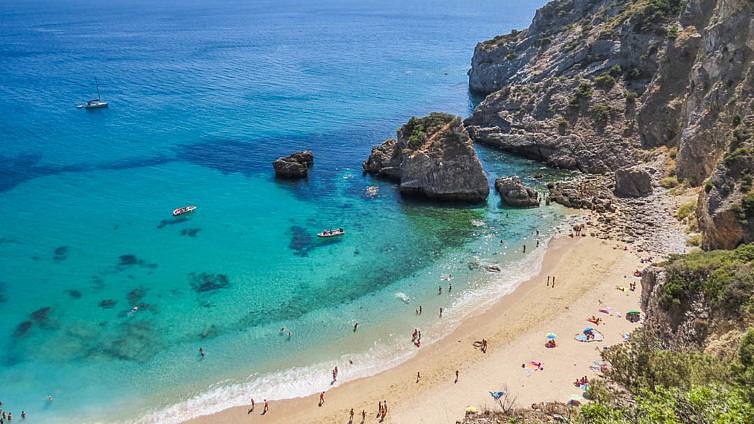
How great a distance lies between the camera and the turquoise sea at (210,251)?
36.9 meters

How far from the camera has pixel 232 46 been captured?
539 feet

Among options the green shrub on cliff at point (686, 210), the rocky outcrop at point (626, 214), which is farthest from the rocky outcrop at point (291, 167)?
the green shrub on cliff at point (686, 210)

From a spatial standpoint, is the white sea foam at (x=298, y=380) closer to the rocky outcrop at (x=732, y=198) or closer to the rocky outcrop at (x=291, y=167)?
the rocky outcrop at (x=732, y=198)

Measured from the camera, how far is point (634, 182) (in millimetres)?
59531

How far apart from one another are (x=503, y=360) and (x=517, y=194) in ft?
89.8

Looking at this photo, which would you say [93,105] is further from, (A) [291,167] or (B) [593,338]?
(B) [593,338]

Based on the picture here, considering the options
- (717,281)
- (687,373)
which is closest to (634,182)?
(717,281)

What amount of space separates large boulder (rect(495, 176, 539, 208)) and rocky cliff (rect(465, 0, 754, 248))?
13341 mm

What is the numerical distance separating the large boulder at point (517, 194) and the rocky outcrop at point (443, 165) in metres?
2.12

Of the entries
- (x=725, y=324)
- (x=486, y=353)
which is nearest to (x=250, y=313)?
(x=486, y=353)

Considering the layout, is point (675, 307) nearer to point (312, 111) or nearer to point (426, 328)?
point (426, 328)

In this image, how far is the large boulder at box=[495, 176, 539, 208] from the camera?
60.8 meters

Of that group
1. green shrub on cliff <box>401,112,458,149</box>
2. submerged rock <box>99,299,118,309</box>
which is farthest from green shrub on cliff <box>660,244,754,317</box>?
submerged rock <box>99,299,118,309</box>

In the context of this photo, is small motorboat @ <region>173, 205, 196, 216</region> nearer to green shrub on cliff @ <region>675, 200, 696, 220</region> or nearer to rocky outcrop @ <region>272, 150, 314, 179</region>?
rocky outcrop @ <region>272, 150, 314, 179</region>
